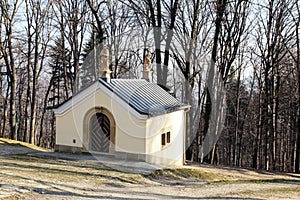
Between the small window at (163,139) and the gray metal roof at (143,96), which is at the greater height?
the gray metal roof at (143,96)

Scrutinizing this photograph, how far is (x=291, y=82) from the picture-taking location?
24.9m

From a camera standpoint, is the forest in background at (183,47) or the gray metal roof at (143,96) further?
the forest in background at (183,47)

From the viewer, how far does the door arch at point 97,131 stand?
12.5 m

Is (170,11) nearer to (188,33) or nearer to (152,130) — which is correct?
(188,33)

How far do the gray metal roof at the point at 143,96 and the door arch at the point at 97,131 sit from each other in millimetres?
1121

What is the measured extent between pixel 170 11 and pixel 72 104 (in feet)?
31.8

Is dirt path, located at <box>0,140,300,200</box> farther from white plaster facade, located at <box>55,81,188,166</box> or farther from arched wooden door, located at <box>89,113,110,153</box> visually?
arched wooden door, located at <box>89,113,110,153</box>

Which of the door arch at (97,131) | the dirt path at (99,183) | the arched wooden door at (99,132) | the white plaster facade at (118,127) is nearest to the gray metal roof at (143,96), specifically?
→ the white plaster facade at (118,127)

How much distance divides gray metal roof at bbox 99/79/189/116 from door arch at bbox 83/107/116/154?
112 cm

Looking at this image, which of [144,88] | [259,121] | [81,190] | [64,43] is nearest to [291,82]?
[259,121]

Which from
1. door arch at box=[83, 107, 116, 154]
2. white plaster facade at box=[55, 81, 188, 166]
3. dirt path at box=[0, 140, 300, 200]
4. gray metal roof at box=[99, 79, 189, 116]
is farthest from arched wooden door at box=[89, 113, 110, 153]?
dirt path at box=[0, 140, 300, 200]

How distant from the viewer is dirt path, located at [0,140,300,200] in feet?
21.8

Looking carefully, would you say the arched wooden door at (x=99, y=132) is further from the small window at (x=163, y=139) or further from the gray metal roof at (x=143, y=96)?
the small window at (x=163, y=139)

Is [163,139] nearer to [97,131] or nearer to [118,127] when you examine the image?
[118,127]
